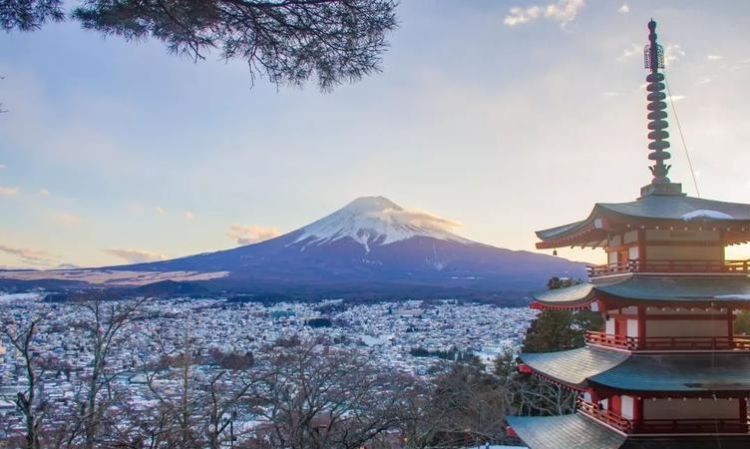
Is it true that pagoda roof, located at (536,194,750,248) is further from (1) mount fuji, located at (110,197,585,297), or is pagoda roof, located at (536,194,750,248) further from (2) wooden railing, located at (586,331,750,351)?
(1) mount fuji, located at (110,197,585,297)

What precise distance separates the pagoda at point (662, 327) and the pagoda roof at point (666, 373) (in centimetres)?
1

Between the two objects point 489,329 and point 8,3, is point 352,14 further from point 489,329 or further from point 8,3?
point 489,329

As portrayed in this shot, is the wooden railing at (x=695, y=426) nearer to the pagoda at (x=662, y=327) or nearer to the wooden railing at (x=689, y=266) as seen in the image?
the pagoda at (x=662, y=327)

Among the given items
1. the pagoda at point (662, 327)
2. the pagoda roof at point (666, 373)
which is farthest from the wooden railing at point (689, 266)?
the pagoda roof at point (666, 373)

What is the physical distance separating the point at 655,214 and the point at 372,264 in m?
82.1

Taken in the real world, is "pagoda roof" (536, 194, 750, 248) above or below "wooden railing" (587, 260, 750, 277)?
above

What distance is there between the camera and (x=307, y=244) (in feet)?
308

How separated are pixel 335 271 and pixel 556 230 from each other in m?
74.6

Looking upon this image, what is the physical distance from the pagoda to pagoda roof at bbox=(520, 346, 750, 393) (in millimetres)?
14

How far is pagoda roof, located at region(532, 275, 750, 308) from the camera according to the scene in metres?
8.55

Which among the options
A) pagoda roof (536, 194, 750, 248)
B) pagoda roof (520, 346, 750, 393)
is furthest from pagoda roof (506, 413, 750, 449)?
pagoda roof (536, 194, 750, 248)

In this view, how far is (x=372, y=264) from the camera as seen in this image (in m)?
90.9

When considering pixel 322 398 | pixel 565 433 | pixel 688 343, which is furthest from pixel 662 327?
pixel 322 398

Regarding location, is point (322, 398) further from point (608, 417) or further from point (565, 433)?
point (608, 417)
